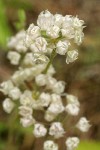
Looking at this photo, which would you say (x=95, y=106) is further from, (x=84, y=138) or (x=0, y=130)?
(x=0, y=130)

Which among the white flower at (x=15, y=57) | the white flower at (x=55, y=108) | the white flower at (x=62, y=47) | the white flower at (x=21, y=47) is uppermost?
the white flower at (x=21, y=47)

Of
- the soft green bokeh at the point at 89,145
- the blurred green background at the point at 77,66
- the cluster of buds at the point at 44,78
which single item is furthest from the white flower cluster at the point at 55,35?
the soft green bokeh at the point at 89,145

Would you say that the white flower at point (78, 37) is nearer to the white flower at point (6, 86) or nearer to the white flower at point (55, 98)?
the white flower at point (55, 98)

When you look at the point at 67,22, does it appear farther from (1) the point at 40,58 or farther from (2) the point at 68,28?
(1) the point at 40,58

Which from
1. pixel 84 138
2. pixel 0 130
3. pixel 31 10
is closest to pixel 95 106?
pixel 84 138

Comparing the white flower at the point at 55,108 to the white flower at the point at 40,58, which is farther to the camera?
the white flower at the point at 55,108

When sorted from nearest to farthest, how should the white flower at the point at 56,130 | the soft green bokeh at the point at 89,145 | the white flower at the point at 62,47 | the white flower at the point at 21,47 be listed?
the white flower at the point at 62,47
the white flower at the point at 56,130
the white flower at the point at 21,47
the soft green bokeh at the point at 89,145

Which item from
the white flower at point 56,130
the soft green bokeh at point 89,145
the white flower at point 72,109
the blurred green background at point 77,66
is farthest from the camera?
the blurred green background at point 77,66
